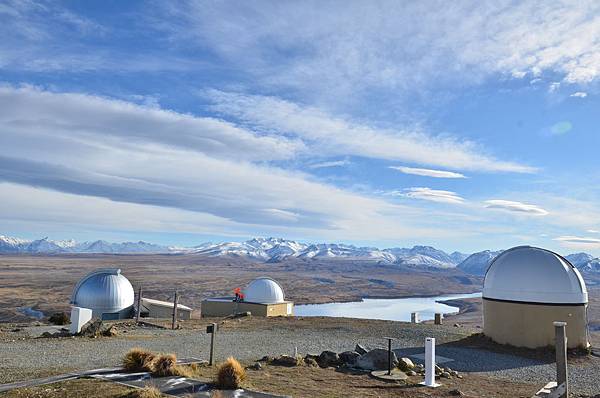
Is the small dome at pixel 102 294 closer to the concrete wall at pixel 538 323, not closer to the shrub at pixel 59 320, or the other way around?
the shrub at pixel 59 320

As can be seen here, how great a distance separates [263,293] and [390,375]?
Result: 2237 cm

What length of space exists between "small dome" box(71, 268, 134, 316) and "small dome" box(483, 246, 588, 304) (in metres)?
23.3

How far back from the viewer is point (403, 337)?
68.0 ft

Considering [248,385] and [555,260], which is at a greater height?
[555,260]

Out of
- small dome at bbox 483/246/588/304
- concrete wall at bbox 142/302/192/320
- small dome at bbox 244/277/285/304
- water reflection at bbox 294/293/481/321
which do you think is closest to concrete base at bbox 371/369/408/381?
small dome at bbox 483/246/588/304

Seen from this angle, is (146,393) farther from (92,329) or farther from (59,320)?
(59,320)

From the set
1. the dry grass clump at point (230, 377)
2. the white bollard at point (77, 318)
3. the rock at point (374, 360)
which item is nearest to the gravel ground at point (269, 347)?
the white bollard at point (77, 318)

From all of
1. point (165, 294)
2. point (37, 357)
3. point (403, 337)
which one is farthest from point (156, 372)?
point (165, 294)

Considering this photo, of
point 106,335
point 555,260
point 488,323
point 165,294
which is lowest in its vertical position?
point 165,294

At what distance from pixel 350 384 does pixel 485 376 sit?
4673 millimetres

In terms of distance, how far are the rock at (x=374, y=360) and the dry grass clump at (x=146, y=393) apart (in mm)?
5560

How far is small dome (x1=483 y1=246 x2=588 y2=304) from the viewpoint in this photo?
1776 centimetres

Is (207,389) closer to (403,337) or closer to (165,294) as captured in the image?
(403,337)

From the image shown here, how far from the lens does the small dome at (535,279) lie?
1776cm
